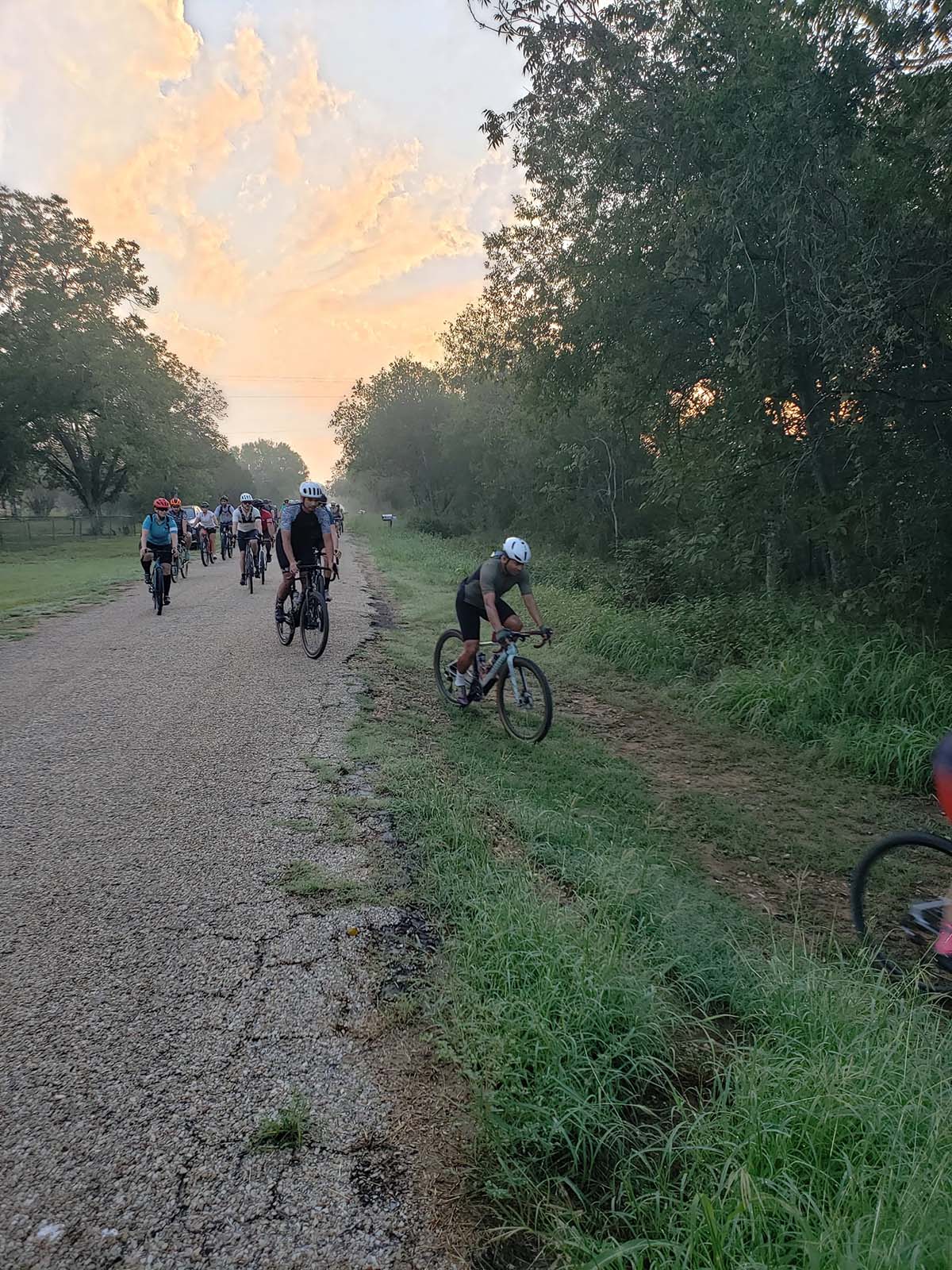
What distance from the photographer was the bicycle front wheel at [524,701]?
652 cm

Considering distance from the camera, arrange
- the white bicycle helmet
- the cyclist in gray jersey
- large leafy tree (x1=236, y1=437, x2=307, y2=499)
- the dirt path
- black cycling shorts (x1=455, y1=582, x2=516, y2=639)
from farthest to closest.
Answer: large leafy tree (x1=236, y1=437, x2=307, y2=499) → black cycling shorts (x1=455, y1=582, x2=516, y2=639) → the cyclist in gray jersey → the white bicycle helmet → the dirt path

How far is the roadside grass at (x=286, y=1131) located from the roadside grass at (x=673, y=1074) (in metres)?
0.52

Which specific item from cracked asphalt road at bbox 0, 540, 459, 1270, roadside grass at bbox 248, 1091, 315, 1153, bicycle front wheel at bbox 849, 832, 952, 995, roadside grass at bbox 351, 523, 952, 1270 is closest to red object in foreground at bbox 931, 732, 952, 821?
bicycle front wheel at bbox 849, 832, 952, 995

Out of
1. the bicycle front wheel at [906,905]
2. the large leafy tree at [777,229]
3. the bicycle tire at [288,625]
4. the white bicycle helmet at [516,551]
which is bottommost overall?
the bicycle front wheel at [906,905]

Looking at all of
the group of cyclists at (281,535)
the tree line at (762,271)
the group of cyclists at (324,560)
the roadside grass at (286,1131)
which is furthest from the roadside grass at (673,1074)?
the tree line at (762,271)

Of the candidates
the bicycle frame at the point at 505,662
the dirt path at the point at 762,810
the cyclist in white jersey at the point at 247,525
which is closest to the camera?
the dirt path at the point at 762,810

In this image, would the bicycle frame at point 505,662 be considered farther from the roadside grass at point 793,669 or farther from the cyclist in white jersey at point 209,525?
the cyclist in white jersey at point 209,525

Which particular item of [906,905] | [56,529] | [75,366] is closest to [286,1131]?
[906,905]

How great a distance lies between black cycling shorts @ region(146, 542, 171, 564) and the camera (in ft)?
40.3

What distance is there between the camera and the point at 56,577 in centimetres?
1950

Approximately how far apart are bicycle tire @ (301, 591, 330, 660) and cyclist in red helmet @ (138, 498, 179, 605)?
4.27 metres

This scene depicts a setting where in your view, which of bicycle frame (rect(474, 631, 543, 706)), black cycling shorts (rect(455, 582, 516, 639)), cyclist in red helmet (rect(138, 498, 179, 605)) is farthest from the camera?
cyclist in red helmet (rect(138, 498, 179, 605))

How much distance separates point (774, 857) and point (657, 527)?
2129 centimetres

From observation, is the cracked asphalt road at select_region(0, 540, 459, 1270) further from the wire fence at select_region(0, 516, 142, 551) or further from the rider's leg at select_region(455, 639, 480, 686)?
the wire fence at select_region(0, 516, 142, 551)
